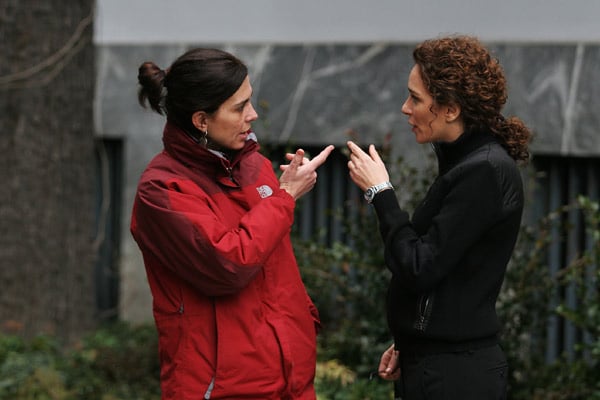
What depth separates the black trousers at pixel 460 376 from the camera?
3016 millimetres

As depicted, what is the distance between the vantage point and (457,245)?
2.91 metres

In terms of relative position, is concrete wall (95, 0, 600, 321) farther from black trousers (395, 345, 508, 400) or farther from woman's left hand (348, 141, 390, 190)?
black trousers (395, 345, 508, 400)

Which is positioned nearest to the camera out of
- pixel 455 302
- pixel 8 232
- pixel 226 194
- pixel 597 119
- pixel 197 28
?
pixel 455 302

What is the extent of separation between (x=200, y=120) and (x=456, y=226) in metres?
0.87

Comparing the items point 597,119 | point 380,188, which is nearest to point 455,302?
point 380,188

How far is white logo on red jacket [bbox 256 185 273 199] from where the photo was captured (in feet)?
10.7

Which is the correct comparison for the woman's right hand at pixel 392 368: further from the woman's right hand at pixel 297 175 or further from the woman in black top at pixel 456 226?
the woman's right hand at pixel 297 175

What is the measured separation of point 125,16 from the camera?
24.3 feet

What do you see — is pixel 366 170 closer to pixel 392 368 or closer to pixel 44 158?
pixel 392 368

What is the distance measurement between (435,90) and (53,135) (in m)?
3.92

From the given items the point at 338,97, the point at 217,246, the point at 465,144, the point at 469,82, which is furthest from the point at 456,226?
the point at 338,97

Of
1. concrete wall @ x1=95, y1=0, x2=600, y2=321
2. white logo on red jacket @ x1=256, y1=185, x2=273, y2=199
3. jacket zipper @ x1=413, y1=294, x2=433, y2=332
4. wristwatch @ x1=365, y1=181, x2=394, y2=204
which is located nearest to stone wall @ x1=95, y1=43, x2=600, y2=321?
concrete wall @ x1=95, y1=0, x2=600, y2=321

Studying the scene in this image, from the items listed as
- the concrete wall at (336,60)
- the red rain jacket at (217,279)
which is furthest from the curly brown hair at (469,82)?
the concrete wall at (336,60)

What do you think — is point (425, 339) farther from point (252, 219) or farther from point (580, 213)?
point (580, 213)
